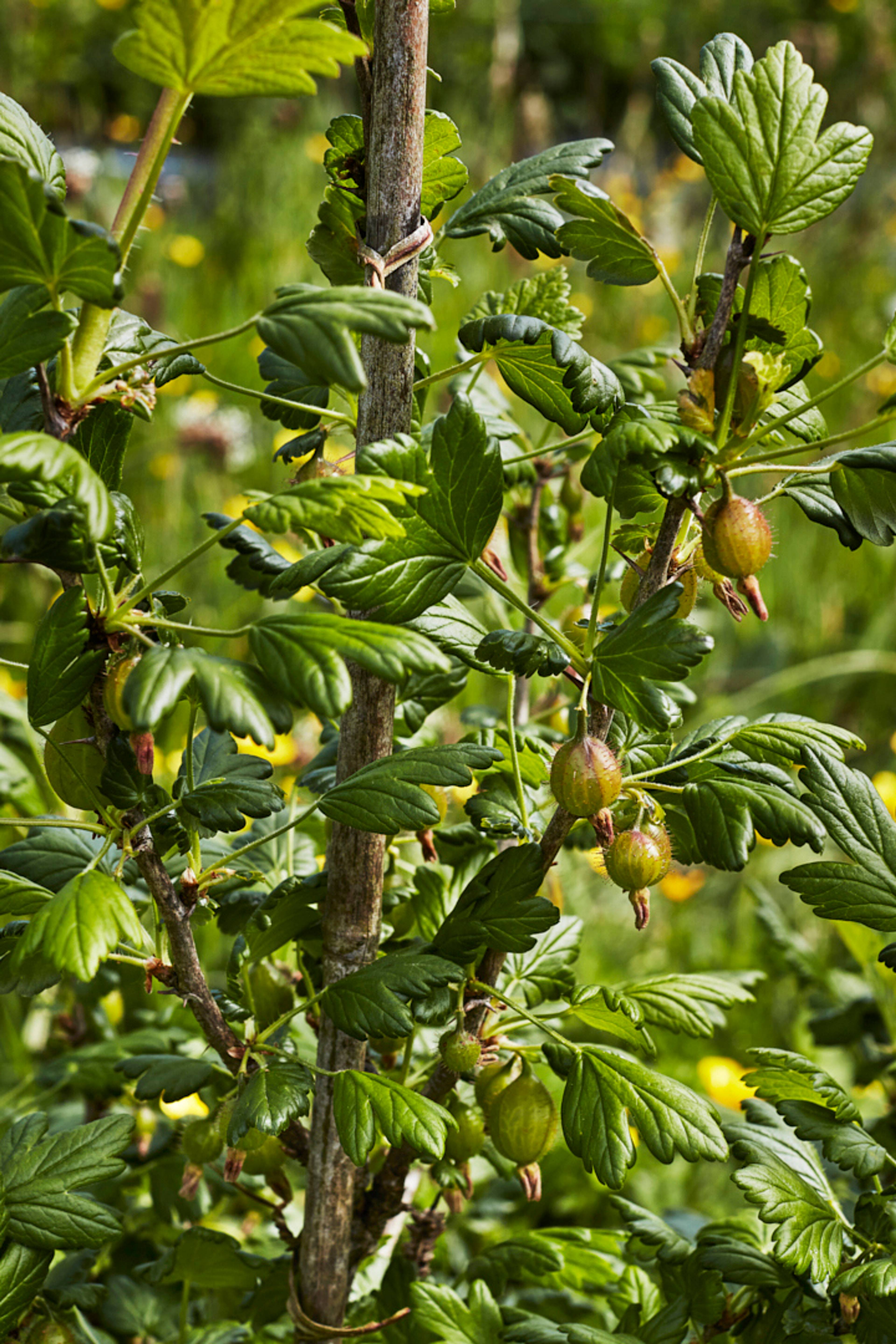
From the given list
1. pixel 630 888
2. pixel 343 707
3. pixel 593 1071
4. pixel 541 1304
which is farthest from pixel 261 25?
pixel 541 1304

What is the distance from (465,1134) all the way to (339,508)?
1.63 ft

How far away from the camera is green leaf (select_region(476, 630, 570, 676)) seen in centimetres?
65

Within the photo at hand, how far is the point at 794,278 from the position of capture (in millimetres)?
667

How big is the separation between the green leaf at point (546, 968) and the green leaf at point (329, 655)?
36cm

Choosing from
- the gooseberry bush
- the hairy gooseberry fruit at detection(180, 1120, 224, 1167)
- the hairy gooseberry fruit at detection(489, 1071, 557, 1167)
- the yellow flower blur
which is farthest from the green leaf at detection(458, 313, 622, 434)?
the yellow flower blur

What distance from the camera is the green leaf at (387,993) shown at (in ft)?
2.27

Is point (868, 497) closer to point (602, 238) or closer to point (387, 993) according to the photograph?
point (602, 238)

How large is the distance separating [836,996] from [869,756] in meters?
1.25

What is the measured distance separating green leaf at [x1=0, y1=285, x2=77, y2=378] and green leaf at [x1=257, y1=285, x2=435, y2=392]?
9 cm

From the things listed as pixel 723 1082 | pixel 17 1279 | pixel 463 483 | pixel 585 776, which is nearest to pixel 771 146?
pixel 463 483

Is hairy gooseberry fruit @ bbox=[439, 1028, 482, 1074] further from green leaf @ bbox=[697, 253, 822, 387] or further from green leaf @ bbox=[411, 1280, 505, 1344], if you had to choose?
green leaf @ bbox=[697, 253, 822, 387]

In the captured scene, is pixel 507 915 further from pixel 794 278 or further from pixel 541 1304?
pixel 541 1304

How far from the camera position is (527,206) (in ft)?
2.37

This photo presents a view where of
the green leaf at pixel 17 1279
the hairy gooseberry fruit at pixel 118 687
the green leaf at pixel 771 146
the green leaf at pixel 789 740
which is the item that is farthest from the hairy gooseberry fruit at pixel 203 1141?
the green leaf at pixel 771 146
